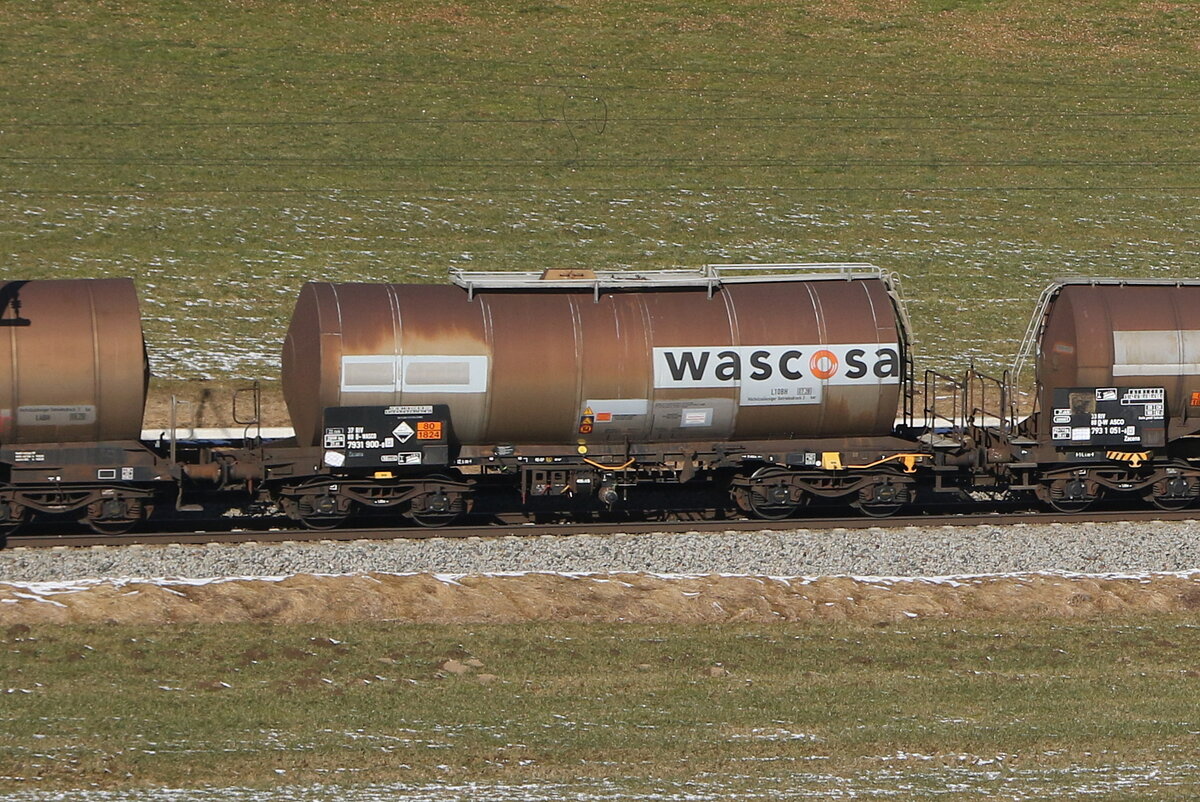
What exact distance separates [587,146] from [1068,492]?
26.3m

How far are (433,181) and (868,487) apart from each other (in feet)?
80.0

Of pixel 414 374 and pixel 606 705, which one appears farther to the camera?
pixel 414 374

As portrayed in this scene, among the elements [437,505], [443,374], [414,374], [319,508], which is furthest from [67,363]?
[437,505]

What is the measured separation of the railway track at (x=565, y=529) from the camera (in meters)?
21.8

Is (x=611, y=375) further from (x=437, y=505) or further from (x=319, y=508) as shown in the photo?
(x=319, y=508)

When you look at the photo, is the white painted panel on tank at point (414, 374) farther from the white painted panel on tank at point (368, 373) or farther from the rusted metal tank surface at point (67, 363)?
the rusted metal tank surface at point (67, 363)

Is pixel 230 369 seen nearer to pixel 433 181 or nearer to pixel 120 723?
pixel 433 181

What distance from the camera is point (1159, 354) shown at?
919 inches

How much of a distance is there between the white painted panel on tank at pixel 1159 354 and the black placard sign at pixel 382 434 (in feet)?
34.9

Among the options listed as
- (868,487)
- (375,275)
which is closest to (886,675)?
(868,487)

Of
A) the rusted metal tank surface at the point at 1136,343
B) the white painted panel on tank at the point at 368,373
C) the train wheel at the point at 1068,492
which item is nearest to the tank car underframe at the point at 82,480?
the white painted panel on tank at the point at 368,373

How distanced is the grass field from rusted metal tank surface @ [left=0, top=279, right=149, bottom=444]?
43.0 ft

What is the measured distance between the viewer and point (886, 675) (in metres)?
16.4

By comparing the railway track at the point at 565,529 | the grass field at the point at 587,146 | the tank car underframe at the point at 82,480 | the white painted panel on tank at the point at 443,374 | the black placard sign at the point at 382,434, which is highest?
the grass field at the point at 587,146
